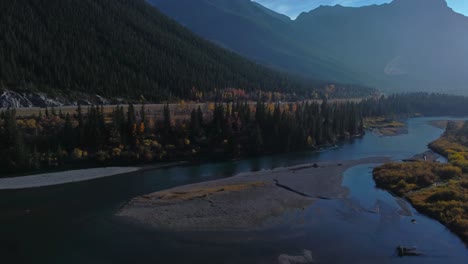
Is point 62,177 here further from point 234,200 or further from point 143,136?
point 234,200

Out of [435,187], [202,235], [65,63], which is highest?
[65,63]

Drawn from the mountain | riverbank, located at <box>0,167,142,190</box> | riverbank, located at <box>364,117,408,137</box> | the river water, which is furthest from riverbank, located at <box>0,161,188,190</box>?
riverbank, located at <box>364,117,408,137</box>

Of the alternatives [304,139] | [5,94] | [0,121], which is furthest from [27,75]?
[304,139]

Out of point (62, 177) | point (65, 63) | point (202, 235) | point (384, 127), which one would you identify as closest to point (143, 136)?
point (62, 177)

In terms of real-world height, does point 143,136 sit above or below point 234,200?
above

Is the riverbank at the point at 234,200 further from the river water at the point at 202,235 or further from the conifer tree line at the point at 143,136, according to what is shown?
the conifer tree line at the point at 143,136

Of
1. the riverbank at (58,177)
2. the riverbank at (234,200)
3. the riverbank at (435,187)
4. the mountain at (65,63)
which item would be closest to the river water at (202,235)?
the riverbank at (435,187)
